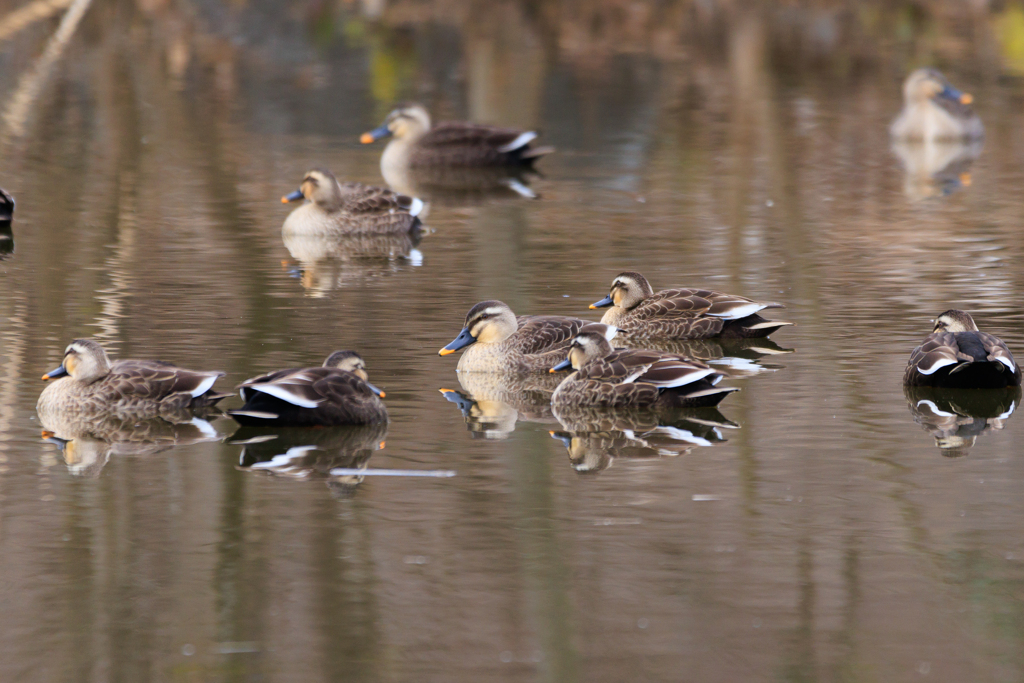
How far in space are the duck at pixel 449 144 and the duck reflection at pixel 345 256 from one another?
16.6 ft

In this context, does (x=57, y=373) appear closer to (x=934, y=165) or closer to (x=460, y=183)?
(x=460, y=183)

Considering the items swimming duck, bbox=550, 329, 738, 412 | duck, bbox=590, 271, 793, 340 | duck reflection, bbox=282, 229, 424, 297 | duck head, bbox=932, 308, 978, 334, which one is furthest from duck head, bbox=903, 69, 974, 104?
swimming duck, bbox=550, 329, 738, 412

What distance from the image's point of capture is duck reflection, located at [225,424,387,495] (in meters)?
9.44

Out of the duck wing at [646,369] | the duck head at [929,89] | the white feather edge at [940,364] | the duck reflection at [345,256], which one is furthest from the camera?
the duck head at [929,89]

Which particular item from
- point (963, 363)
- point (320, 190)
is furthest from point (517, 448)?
point (320, 190)

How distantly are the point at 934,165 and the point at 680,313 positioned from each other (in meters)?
11.4

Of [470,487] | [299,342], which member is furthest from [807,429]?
[299,342]

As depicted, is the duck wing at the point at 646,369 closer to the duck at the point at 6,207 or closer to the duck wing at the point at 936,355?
the duck wing at the point at 936,355

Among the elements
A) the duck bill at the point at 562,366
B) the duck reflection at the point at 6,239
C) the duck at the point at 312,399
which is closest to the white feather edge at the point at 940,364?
the duck bill at the point at 562,366

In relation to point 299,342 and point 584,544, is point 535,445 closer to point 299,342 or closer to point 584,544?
point 584,544

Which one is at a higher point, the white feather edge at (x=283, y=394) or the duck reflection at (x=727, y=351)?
the white feather edge at (x=283, y=394)

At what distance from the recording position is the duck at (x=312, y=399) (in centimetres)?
1011

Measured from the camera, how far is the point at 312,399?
398 inches

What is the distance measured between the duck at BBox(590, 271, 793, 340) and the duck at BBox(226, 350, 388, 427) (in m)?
3.37
